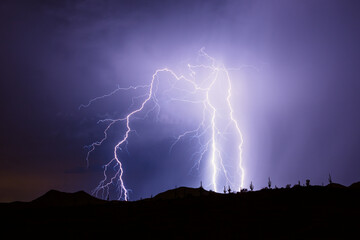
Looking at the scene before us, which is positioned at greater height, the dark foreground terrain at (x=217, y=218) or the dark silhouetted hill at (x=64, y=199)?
the dark silhouetted hill at (x=64, y=199)

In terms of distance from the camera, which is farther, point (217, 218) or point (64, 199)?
point (64, 199)

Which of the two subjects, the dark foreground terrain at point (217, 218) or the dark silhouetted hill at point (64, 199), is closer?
the dark foreground terrain at point (217, 218)

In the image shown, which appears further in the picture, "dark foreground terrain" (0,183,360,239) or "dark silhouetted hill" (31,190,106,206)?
"dark silhouetted hill" (31,190,106,206)

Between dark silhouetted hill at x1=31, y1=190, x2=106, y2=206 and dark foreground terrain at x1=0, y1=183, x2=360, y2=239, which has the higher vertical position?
dark silhouetted hill at x1=31, y1=190, x2=106, y2=206

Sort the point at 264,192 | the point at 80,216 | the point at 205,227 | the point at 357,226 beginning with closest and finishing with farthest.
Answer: the point at 357,226
the point at 205,227
the point at 80,216
the point at 264,192

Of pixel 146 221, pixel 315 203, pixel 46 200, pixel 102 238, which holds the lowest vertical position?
pixel 102 238

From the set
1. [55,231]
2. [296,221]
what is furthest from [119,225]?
[296,221]

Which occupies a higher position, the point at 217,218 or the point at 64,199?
the point at 64,199

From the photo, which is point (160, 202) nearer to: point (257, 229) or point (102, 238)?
point (102, 238)
